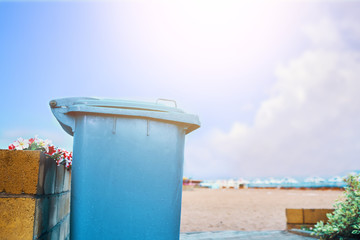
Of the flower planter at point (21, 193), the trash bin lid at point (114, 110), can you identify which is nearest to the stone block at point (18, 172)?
the flower planter at point (21, 193)

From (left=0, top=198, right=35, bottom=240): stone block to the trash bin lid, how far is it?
0.66 metres

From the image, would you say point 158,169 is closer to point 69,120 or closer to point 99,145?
point 99,145

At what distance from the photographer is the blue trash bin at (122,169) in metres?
2.11

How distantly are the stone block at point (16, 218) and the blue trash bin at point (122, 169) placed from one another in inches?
14.2

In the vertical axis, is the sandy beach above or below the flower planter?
below

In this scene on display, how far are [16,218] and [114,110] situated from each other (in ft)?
2.98

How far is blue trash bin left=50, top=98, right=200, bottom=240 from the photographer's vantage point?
211cm

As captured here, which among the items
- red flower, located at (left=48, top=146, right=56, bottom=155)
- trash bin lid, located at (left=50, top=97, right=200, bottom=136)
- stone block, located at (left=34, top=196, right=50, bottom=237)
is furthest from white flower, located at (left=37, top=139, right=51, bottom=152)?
stone block, located at (left=34, top=196, right=50, bottom=237)

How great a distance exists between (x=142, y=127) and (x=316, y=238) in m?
3.67

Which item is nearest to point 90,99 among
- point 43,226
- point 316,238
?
point 43,226

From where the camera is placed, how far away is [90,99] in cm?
227

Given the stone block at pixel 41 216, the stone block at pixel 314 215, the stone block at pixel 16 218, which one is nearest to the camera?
the stone block at pixel 16 218

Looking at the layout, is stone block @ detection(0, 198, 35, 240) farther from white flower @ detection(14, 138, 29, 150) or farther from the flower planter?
white flower @ detection(14, 138, 29, 150)

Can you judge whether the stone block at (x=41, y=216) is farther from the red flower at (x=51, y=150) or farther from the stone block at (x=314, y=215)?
the stone block at (x=314, y=215)
